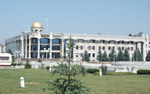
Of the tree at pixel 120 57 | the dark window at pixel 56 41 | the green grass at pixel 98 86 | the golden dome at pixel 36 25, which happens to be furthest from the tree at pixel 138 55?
the green grass at pixel 98 86

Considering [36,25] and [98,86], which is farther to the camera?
[36,25]

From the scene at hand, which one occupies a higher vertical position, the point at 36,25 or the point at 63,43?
the point at 36,25

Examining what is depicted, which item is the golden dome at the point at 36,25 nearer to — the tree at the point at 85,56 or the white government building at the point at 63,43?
the white government building at the point at 63,43

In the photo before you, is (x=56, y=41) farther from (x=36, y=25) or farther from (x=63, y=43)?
(x=36, y=25)

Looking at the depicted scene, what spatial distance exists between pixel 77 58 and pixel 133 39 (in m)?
29.0

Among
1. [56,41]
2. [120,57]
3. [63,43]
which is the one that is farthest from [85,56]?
[120,57]

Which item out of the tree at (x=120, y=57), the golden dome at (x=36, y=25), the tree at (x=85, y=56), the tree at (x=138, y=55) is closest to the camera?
the tree at (x=85, y=56)

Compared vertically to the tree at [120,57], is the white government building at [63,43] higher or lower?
higher

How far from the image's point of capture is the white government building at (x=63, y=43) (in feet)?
289

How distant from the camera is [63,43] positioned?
89.0 meters

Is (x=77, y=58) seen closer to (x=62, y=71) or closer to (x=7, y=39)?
(x=7, y=39)

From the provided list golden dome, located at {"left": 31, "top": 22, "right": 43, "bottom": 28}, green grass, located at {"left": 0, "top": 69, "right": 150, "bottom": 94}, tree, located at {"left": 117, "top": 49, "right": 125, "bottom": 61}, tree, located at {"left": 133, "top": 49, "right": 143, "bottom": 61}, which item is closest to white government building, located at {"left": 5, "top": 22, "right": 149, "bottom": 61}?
golden dome, located at {"left": 31, "top": 22, "right": 43, "bottom": 28}

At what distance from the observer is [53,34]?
88062 millimetres

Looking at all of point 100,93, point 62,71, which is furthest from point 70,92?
point 100,93
